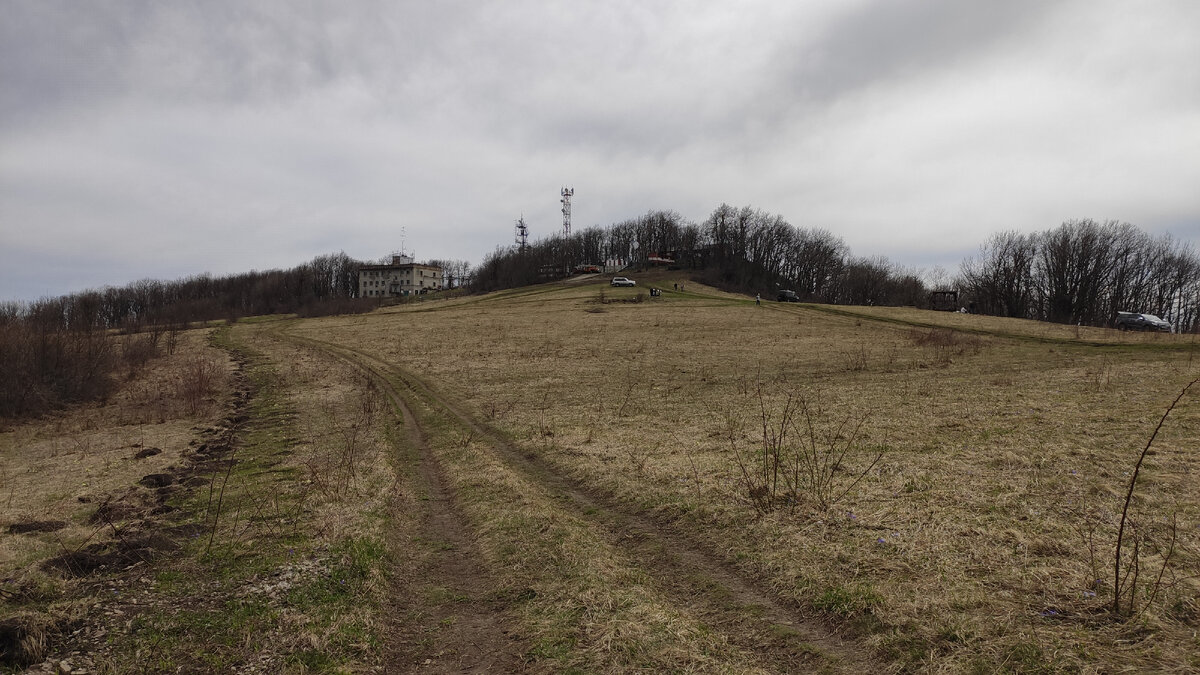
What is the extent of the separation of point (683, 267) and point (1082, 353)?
10993 centimetres

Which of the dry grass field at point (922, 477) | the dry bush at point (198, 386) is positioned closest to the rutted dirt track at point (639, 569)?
the dry grass field at point (922, 477)

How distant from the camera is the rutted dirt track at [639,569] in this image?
5496 millimetres

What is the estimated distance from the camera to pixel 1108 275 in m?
89.1

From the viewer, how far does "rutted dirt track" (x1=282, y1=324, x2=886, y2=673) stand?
5496 millimetres

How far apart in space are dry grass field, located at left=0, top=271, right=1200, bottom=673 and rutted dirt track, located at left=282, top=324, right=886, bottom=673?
0.13ft

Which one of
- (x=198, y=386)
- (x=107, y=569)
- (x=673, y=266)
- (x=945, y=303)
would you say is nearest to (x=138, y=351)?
(x=198, y=386)

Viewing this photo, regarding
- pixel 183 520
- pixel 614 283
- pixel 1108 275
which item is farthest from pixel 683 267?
pixel 183 520

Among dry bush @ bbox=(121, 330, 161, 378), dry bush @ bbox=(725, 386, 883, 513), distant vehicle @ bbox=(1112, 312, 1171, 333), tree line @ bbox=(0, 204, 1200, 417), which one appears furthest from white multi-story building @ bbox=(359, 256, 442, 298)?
dry bush @ bbox=(725, 386, 883, 513)

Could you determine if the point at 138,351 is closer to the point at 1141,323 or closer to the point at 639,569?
the point at 639,569

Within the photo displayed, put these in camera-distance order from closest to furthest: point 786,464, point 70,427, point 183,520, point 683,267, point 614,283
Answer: point 183,520 → point 786,464 → point 70,427 → point 614,283 → point 683,267

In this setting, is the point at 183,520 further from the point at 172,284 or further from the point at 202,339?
the point at 172,284

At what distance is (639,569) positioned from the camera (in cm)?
739

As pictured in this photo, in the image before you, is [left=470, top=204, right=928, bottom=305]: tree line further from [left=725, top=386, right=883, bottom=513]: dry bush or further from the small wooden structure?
[left=725, top=386, right=883, bottom=513]: dry bush

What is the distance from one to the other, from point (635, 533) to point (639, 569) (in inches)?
50.3
